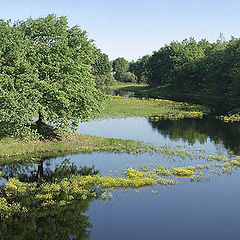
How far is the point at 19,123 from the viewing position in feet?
112

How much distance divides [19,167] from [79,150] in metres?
8.68

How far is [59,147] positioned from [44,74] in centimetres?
922

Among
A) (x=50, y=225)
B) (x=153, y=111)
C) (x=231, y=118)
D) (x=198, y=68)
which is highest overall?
(x=198, y=68)

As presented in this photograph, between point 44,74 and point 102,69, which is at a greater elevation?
point 102,69

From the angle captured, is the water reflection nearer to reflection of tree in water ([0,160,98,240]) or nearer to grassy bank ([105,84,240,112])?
reflection of tree in water ([0,160,98,240])

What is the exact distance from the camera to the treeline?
109625mm

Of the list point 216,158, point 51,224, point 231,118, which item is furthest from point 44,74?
point 231,118

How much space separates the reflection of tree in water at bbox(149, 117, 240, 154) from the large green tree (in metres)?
15.8

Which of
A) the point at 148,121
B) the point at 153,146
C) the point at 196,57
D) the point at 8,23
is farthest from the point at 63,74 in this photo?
the point at 196,57

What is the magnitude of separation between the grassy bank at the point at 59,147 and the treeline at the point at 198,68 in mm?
67814

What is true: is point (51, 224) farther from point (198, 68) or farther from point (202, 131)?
point (198, 68)

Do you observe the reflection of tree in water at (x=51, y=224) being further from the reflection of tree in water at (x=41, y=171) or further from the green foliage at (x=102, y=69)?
the green foliage at (x=102, y=69)

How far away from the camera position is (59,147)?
39281mm

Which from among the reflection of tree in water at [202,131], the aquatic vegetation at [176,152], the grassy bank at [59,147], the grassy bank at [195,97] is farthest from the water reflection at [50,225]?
the grassy bank at [195,97]
